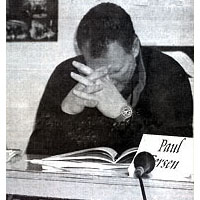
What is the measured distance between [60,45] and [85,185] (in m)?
0.28

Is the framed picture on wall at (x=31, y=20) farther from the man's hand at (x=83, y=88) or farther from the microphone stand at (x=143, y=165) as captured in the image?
the microphone stand at (x=143, y=165)

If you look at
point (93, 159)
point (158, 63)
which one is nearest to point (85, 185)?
point (93, 159)

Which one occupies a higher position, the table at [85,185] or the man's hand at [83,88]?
the man's hand at [83,88]

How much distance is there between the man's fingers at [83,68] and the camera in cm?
84

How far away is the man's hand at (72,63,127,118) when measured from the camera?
2.72 feet

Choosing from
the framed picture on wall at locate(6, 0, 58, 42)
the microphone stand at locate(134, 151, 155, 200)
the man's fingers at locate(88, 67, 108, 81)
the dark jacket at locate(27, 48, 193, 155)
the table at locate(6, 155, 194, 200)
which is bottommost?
the table at locate(6, 155, 194, 200)

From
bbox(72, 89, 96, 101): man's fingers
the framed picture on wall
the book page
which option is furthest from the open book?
the framed picture on wall

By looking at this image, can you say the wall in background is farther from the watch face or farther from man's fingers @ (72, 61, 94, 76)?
the watch face

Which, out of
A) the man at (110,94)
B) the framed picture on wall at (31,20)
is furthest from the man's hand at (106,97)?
the framed picture on wall at (31,20)

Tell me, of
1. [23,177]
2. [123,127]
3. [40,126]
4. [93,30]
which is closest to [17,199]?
[23,177]

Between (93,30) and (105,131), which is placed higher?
(93,30)

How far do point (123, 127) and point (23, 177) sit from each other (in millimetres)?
230

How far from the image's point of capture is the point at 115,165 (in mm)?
824
